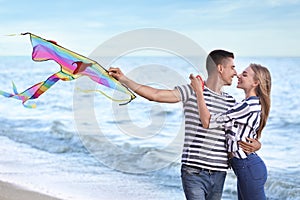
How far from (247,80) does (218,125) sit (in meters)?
0.33

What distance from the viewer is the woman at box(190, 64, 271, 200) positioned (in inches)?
114

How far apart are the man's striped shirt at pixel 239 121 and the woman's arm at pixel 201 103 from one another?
6cm

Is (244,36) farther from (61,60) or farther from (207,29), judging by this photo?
(61,60)

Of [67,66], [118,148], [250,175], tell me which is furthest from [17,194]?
[118,148]

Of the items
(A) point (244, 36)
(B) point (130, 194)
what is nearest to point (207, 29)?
(A) point (244, 36)

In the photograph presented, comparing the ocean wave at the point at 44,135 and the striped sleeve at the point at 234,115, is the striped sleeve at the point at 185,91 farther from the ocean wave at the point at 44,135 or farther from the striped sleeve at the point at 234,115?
the ocean wave at the point at 44,135

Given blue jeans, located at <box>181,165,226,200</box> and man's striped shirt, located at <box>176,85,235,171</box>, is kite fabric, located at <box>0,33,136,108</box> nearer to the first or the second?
man's striped shirt, located at <box>176,85,235,171</box>

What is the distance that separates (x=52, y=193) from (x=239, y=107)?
315cm

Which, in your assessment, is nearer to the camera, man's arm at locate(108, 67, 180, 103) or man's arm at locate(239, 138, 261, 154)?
man's arm at locate(108, 67, 180, 103)

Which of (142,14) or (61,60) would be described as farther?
(142,14)

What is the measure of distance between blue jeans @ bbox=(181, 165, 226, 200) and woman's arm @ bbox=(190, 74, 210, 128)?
10.1 inches

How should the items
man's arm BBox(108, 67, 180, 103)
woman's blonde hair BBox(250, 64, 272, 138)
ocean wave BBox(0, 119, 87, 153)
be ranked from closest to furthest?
man's arm BBox(108, 67, 180, 103) → woman's blonde hair BBox(250, 64, 272, 138) → ocean wave BBox(0, 119, 87, 153)

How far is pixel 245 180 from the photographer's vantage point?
3.00m

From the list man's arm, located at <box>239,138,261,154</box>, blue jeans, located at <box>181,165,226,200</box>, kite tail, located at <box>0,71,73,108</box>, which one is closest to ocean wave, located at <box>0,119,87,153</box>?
kite tail, located at <box>0,71,73,108</box>
